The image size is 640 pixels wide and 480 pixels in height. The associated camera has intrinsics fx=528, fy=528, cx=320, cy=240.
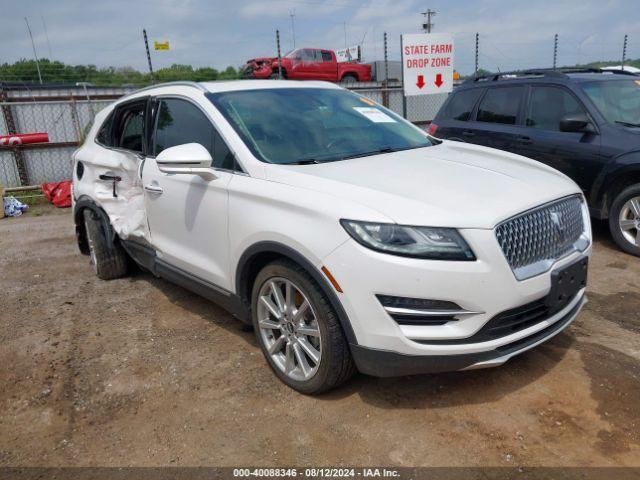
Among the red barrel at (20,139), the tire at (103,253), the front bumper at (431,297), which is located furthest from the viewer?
the red barrel at (20,139)

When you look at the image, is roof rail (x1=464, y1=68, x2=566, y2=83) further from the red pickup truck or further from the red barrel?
the red pickup truck

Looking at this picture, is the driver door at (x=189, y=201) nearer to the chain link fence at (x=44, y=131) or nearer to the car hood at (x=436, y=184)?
the car hood at (x=436, y=184)

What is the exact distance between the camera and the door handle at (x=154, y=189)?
152 inches

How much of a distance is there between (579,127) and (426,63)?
15.2ft

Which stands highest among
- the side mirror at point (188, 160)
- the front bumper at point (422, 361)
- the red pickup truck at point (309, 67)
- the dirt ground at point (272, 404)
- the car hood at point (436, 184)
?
the red pickup truck at point (309, 67)

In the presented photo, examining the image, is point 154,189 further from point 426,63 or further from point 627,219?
point 426,63

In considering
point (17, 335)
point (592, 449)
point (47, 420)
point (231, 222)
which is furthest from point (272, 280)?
point (17, 335)

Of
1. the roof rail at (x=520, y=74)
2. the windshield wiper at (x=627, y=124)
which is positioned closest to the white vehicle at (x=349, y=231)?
the windshield wiper at (x=627, y=124)

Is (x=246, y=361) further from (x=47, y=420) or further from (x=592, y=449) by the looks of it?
(x=592, y=449)

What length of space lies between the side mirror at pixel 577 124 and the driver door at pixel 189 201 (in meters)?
3.82

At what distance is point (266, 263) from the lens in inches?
122

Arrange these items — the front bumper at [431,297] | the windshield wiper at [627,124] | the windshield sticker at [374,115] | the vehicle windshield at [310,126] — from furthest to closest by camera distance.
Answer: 1. the windshield wiper at [627,124]
2. the windshield sticker at [374,115]
3. the vehicle windshield at [310,126]
4. the front bumper at [431,297]

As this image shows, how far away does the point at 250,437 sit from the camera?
2.71 m

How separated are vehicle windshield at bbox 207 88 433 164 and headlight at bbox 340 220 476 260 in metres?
0.93
